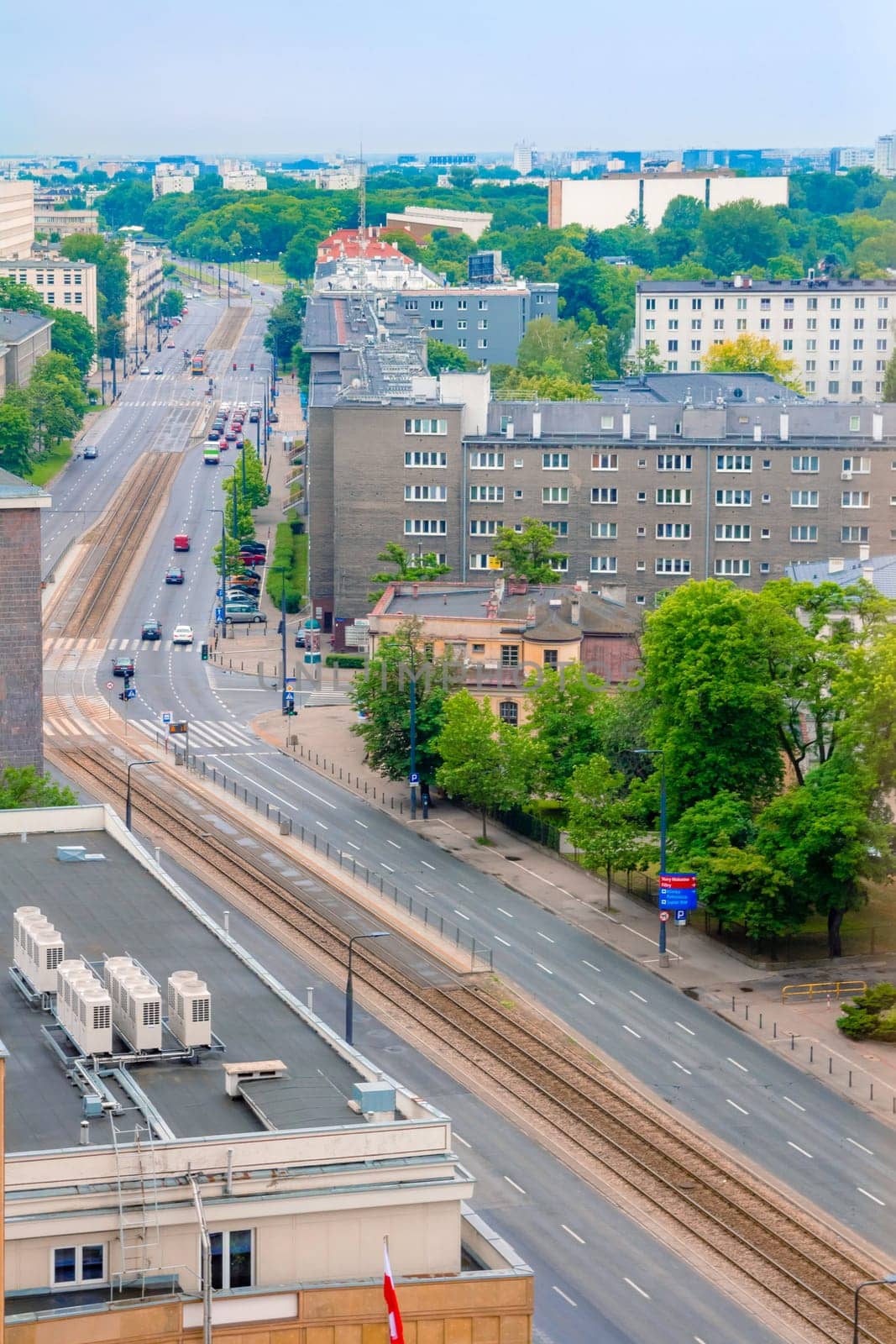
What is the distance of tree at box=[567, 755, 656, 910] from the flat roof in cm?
2844

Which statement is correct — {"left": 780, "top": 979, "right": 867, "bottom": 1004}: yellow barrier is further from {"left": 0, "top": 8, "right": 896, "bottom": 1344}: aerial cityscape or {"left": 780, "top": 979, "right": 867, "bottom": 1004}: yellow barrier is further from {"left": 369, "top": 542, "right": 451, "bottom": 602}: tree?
{"left": 369, "top": 542, "right": 451, "bottom": 602}: tree

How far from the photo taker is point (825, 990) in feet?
287

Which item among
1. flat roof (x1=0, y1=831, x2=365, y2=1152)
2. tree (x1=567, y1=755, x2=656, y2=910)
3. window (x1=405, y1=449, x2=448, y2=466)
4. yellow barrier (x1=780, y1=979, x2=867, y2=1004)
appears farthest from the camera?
window (x1=405, y1=449, x2=448, y2=466)

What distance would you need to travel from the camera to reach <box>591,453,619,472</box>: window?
14462 cm

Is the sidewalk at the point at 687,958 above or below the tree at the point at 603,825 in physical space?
below

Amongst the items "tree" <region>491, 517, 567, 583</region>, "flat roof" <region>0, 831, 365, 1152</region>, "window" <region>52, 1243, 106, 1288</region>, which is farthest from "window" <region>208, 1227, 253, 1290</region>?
"tree" <region>491, 517, 567, 583</region>

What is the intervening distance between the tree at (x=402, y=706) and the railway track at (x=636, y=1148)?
655 inches

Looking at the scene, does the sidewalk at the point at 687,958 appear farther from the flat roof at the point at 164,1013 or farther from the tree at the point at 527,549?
the flat roof at the point at 164,1013

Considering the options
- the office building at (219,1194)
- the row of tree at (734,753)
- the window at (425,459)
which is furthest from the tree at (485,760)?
the office building at (219,1194)

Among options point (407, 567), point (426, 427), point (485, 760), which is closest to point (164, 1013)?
point (485, 760)

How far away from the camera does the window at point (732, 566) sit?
5679 inches

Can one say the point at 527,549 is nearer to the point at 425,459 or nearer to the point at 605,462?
the point at 605,462

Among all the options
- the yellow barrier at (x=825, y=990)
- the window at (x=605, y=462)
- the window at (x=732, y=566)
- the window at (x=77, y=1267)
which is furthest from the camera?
the window at (x=605, y=462)

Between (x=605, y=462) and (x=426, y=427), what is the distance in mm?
10903
